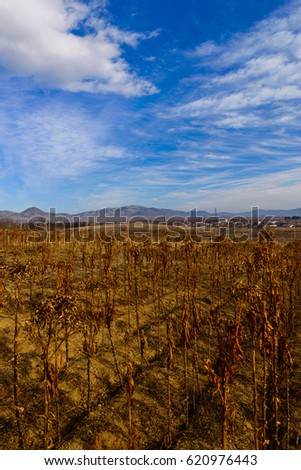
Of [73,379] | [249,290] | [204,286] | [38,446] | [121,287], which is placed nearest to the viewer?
[249,290]

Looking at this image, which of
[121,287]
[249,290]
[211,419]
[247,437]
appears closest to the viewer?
[249,290]

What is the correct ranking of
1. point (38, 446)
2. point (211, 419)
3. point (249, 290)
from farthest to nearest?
point (211, 419) < point (38, 446) < point (249, 290)

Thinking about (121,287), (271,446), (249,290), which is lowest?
(271,446)

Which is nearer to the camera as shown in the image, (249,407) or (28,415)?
(28,415)

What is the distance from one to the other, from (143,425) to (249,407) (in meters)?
2.20

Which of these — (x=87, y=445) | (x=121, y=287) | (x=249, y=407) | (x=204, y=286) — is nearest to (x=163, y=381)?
(x=249, y=407)

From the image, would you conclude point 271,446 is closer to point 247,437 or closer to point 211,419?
point 247,437

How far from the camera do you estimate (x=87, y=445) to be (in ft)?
17.0

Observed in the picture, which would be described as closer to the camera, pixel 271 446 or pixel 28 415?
pixel 271 446

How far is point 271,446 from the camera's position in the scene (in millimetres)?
5367

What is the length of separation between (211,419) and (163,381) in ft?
4.97

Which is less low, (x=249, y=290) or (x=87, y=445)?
(x=249, y=290)

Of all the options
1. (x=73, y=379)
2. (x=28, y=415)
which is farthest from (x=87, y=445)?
(x=73, y=379)

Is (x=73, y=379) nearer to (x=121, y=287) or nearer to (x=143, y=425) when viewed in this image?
(x=143, y=425)
